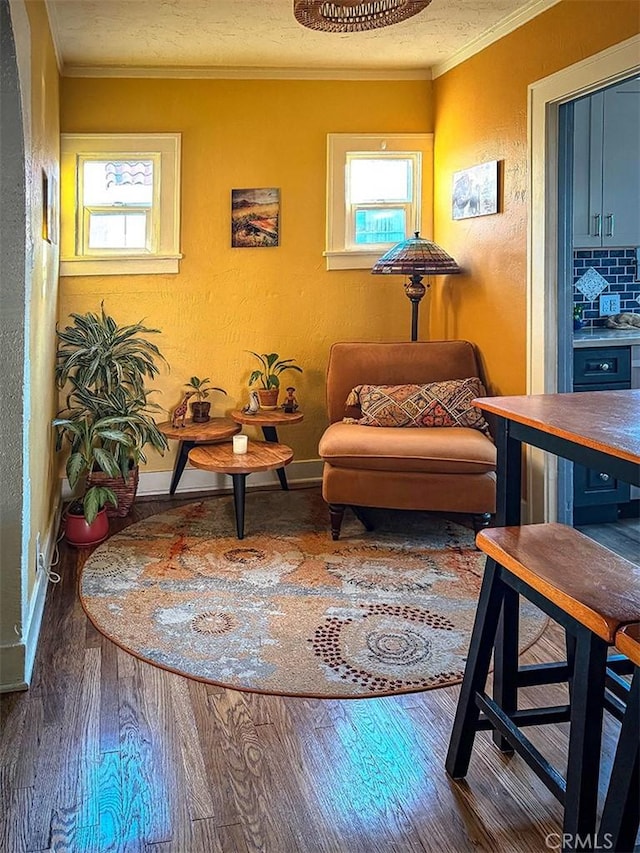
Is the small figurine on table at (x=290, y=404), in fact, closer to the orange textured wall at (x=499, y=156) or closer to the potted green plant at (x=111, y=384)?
the potted green plant at (x=111, y=384)

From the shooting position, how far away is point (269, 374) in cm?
468

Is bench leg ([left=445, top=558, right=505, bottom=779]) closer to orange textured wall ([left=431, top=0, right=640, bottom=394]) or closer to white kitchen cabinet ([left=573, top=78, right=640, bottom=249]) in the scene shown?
orange textured wall ([left=431, top=0, right=640, bottom=394])

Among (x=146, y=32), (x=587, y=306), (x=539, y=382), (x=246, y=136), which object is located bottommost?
(x=539, y=382)

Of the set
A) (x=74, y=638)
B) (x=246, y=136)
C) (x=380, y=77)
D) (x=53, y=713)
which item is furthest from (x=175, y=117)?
(x=53, y=713)

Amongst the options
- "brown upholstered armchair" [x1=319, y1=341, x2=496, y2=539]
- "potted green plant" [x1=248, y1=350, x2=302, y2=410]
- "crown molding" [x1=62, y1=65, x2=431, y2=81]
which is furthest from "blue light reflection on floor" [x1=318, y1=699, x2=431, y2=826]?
"crown molding" [x1=62, y1=65, x2=431, y2=81]

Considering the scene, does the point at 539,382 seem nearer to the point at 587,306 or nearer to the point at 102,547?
the point at 587,306

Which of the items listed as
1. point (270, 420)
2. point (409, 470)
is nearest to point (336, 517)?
point (409, 470)

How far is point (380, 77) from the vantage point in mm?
4582

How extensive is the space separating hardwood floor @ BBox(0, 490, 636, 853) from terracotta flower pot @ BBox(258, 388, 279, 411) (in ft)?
7.58

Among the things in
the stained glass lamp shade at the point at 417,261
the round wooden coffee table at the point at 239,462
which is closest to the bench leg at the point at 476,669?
the round wooden coffee table at the point at 239,462

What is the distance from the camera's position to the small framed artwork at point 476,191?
3994 millimetres

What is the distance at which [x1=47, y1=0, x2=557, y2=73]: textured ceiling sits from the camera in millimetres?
3477

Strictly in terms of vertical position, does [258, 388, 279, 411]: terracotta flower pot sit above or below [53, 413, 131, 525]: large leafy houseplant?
above

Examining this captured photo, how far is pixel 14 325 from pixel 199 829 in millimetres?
1543
